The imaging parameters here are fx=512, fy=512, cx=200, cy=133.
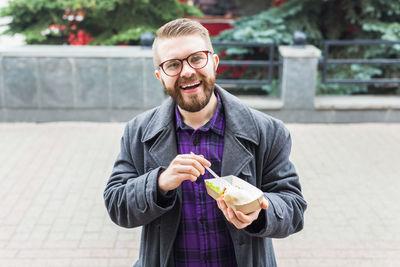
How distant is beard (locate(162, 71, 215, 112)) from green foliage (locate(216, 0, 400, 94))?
273 inches

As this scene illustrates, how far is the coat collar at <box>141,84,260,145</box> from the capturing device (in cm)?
A: 220

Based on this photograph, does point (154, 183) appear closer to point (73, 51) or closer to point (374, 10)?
point (73, 51)

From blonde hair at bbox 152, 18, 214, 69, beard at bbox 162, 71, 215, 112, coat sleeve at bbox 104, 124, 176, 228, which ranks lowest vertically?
coat sleeve at bbox 104, 124, 176, 228

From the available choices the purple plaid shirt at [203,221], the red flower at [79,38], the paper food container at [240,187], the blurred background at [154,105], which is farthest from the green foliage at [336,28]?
the paper food container at [240,187]

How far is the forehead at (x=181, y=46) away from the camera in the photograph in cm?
208

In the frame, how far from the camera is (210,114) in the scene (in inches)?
89.8

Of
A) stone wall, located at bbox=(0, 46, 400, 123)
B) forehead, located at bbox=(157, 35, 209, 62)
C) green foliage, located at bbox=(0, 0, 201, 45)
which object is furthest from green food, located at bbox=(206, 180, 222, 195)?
green foliage, located at bbox=(0, 0, 201, 45)

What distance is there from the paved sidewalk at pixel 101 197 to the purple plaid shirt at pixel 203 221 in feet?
8.00

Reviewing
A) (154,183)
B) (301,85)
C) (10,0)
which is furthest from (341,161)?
(10,0)

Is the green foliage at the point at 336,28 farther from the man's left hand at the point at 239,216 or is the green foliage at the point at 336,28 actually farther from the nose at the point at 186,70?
the man's left hand at the point at 239,216

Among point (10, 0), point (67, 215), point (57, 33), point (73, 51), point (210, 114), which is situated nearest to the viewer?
point (210, 114)

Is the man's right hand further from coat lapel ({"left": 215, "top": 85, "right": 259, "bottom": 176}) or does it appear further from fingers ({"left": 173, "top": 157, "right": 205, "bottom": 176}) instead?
coat lapel ({"left": 215, "top": 85, "right": 259, "bottom": 176})

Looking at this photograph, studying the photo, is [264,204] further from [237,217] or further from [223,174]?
[223,174]

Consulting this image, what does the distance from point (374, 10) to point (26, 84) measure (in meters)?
6.11
